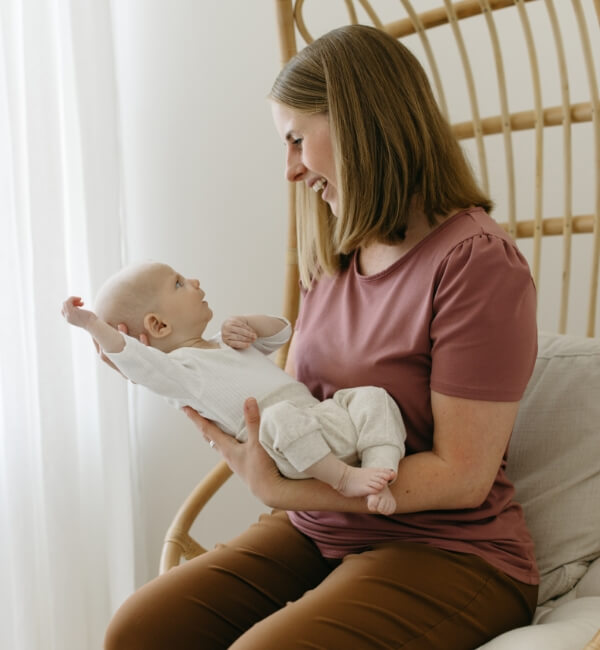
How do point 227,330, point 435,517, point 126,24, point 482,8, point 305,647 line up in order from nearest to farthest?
1. point 305,647
2. point 435,517
3. point 227,330
4. point 482,8
5. point 126,24

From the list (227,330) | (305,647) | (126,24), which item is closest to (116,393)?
(227,330)

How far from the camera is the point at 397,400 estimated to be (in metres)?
1.20

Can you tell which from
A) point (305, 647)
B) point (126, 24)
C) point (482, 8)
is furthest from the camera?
point (126, 24)

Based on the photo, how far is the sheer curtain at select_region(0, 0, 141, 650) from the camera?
1.68m

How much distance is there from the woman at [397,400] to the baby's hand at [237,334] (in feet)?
0.31

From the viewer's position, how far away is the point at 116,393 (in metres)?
1.88

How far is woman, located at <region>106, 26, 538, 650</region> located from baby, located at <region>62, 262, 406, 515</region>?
0.04 meters

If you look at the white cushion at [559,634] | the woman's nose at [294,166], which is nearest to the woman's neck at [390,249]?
the woman's nose at [294,166]

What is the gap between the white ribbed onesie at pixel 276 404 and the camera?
3.63ft

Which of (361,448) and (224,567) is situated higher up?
(361,448)

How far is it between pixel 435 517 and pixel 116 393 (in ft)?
3.00

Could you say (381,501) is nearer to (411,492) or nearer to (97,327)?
(411,492)

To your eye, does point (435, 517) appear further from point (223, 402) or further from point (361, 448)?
point (223, 402)

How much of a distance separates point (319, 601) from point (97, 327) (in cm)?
45
